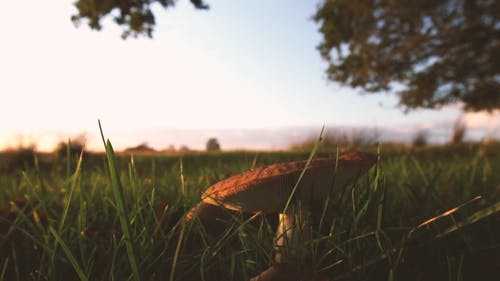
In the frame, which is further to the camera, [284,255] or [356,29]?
[356,29]

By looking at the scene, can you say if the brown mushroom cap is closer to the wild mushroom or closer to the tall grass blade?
the wild mushroom

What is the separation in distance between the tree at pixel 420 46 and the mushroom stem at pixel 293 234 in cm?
1149

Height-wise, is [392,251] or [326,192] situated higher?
[326,192]

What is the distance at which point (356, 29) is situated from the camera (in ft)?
40.5

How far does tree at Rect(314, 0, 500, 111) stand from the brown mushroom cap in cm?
1149

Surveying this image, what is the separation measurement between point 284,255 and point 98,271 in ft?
1.93

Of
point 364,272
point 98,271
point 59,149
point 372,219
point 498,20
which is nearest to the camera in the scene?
point 364,272

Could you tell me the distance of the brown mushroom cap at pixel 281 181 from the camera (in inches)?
40.3

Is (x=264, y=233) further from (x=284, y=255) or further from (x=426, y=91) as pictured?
(x=426, y=91)

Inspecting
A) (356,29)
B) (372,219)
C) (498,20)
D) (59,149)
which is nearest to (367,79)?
(356,29)

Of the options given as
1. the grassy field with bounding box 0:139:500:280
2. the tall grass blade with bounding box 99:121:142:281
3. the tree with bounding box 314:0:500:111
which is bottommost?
the grassy field with bounding box 0:139:500:280

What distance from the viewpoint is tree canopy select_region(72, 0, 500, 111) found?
467 inches

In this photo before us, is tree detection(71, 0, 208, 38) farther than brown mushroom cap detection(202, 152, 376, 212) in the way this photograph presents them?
Yes

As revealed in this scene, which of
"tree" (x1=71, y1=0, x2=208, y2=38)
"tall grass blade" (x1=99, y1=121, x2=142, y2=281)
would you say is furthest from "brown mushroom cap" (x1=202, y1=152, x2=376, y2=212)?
"tree" (x1=71, y1=0, x2=208, y2=38)
